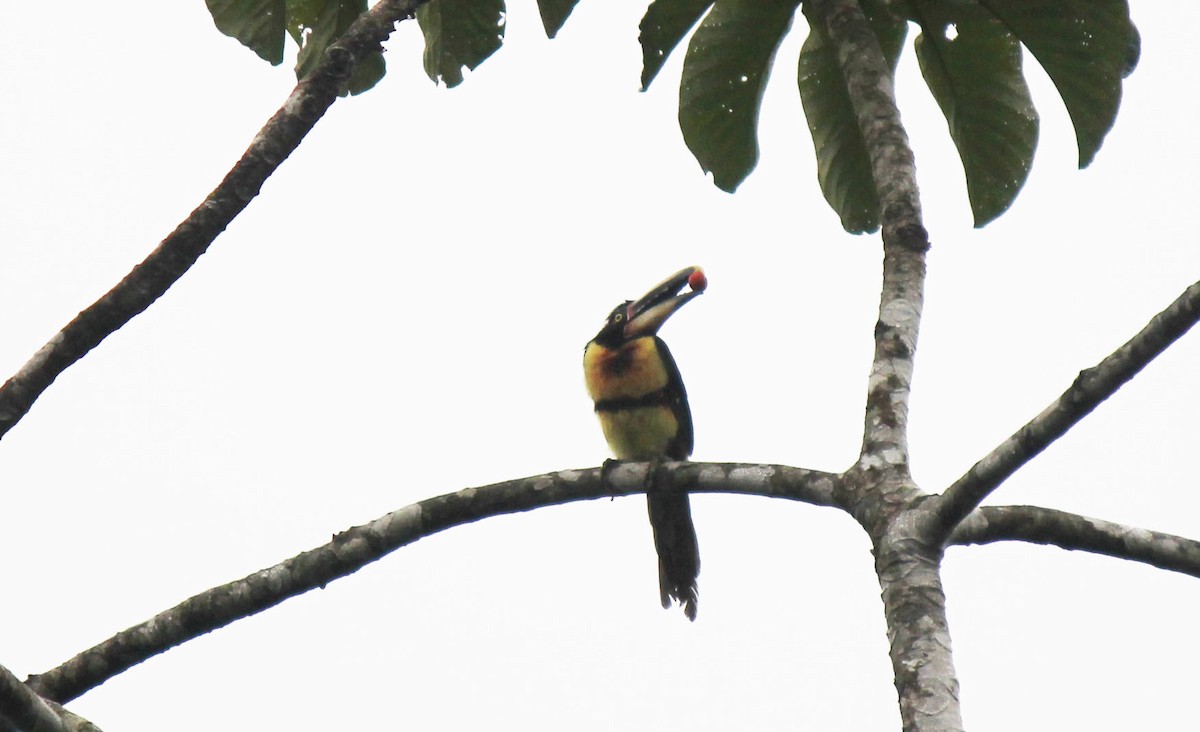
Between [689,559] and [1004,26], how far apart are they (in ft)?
A: 7.06

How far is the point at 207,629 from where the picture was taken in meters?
2.97

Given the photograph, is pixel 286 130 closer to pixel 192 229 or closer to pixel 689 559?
pixel 192 229

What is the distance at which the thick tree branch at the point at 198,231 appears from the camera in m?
2.70

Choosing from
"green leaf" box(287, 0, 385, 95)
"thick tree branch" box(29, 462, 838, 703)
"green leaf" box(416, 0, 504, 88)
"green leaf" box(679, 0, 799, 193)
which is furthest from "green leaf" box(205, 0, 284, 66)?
"thick tree branch" box(29, 462, 838, 703)

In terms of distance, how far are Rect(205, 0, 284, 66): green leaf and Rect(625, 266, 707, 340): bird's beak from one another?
5.25 feet

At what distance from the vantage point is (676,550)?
16.4ft

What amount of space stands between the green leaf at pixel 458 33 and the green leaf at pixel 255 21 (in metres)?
0.53

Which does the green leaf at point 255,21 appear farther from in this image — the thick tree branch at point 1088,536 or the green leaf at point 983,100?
the thick tree branch at point 1088,536

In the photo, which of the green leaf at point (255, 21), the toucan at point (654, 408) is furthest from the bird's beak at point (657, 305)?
the green leaf at point (255, 21)

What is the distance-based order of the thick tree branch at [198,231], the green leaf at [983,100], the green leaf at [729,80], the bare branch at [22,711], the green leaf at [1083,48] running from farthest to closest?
the green leaf at [729,80], the green leaf at [983,100], the green leaf at [1083,48], the thick tree branch at [198,231], the bare branch at [22,711]

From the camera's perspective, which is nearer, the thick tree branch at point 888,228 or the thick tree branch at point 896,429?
the thick tree branch at point 896,429

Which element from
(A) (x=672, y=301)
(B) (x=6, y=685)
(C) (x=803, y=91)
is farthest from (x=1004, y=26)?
(B) (x=6, y=685)

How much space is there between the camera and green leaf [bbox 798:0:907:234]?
14.4ft

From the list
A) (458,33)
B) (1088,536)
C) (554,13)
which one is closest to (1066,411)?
(1088,536)
